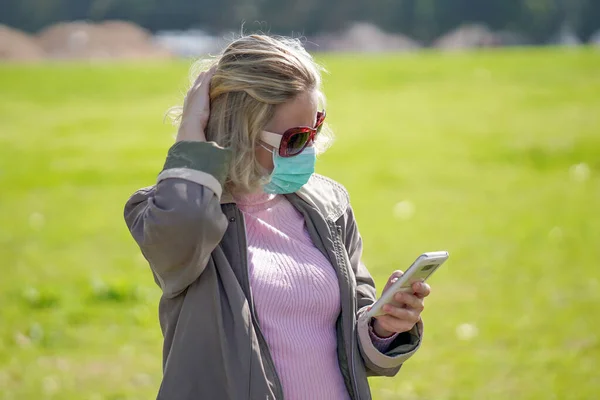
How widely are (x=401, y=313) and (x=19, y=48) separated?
20.0 m

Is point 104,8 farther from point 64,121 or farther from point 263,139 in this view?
point 263,139

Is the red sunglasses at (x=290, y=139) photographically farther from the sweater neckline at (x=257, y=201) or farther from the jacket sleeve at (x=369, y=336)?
the jacket sleeve at (x=369, y=336)

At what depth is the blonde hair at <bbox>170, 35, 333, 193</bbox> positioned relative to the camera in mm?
2158

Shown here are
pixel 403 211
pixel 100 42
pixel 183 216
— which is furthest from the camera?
pixel 100 42

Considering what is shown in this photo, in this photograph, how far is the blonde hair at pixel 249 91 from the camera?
2.16 metres

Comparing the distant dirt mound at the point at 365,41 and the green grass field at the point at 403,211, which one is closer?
the green grass field at the point at 403,211

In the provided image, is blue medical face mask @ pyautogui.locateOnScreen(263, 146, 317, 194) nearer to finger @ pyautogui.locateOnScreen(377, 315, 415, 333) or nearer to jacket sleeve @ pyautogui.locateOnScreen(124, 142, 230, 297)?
jacket sleeve @ pyautogui.locateOnScreen(124, 142, 230, 297)

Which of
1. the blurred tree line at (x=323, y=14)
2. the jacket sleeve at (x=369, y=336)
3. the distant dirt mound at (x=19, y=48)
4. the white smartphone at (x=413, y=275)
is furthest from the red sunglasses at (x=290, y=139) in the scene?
the distant dirt mound at (x=19, y=48)

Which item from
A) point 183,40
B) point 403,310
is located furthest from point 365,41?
point 403,310

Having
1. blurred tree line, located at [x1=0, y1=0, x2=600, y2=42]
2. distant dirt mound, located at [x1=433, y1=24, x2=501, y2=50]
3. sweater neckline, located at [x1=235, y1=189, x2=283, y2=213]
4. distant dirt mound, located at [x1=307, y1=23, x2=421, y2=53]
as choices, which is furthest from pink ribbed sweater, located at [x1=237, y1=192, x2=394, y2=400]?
distant dirt mound, located at [x1=433, y1=24, x2=501, y2=50]

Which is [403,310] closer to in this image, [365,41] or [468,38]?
[468,38]

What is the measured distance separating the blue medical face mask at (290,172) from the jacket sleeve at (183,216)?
0.17 metres

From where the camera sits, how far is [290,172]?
7.45 feet

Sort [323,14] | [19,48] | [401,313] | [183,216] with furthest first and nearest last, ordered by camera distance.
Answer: [323,14], [19,48], [401,313], [183,216]
